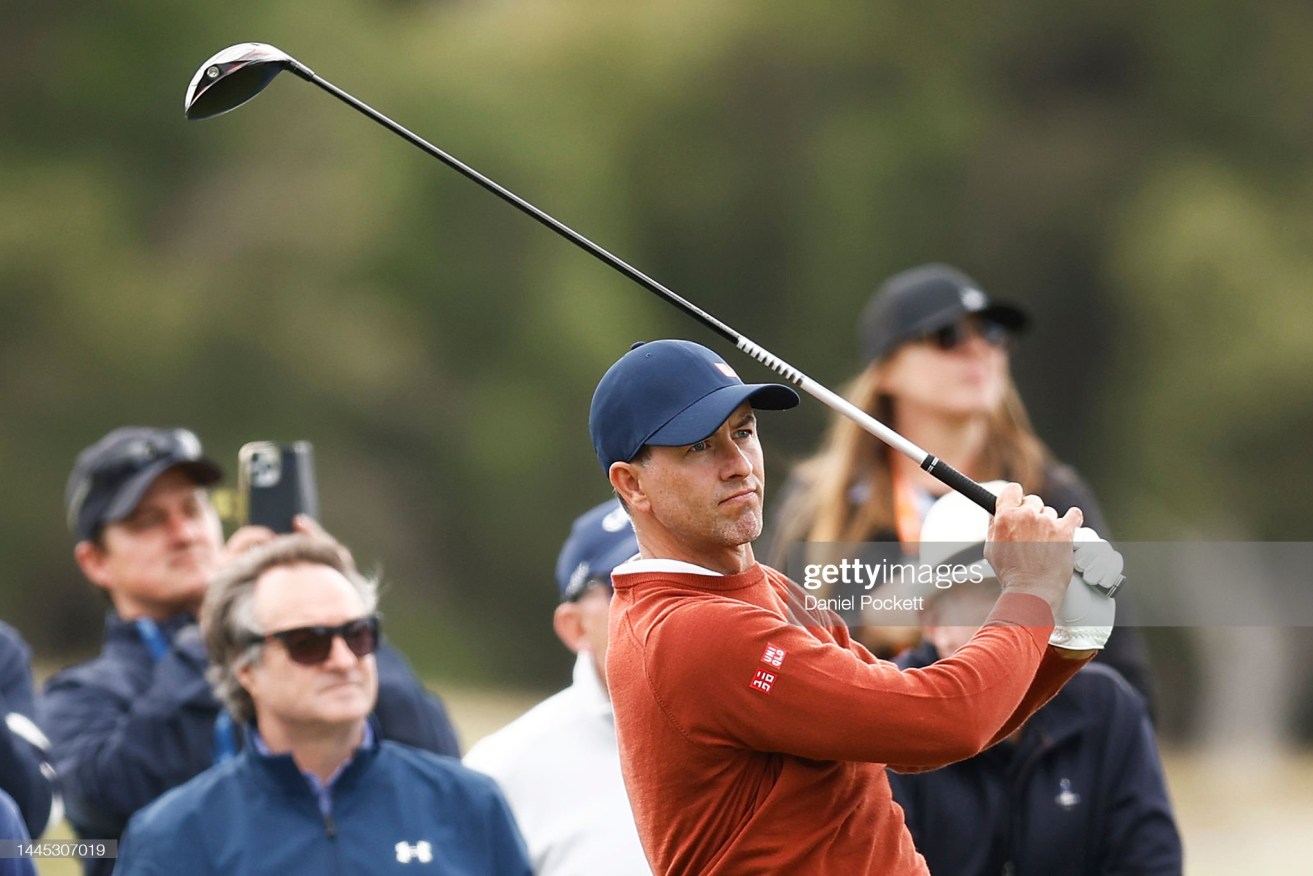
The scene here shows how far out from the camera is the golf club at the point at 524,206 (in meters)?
2.88

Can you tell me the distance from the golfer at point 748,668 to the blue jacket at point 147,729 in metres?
1.98

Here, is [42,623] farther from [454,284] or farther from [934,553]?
[934,553]

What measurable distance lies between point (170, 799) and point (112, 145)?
14.8 meters

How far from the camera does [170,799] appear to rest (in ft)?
13.0

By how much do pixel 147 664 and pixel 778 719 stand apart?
2899 millimetres

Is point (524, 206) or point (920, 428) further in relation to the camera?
point (920, 428)

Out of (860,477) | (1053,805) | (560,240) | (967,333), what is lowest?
(1053,805)

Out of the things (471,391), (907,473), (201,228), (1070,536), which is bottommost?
(1070,536)

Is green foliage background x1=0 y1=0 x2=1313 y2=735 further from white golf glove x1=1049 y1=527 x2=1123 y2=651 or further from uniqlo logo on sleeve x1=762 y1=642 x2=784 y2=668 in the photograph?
uniqlo logo on sleeve x1=762 y1=642 x2=784 y2=668

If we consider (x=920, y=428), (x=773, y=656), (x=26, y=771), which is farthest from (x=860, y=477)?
(x=773, y=656)

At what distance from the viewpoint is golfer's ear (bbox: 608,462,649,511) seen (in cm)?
281

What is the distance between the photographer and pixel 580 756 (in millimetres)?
4156

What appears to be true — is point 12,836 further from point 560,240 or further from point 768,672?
point 560,240

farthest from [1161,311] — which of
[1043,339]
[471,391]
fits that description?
[471,391]
